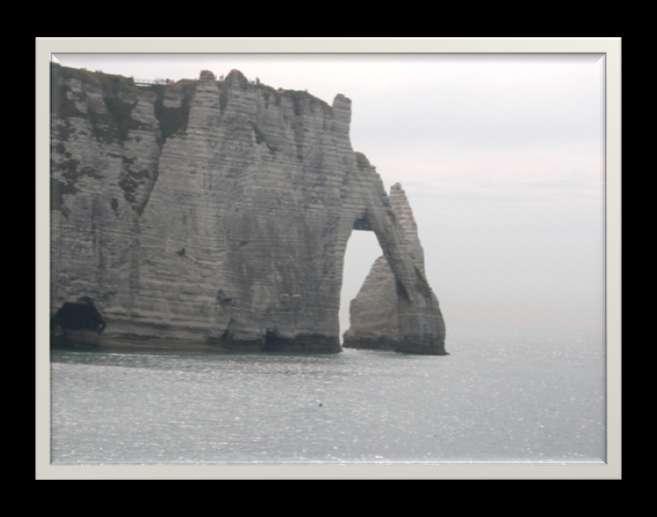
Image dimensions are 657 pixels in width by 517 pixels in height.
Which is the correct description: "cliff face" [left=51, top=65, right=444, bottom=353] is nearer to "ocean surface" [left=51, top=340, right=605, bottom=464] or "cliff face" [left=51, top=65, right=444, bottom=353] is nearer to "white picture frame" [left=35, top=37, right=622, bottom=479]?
"ocean surface" [left=51, top=340, right=605, bottom=464]

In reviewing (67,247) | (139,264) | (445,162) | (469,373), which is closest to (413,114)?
(445,162)

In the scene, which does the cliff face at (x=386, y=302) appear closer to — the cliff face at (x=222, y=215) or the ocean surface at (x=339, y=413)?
the cliff face at (x=222, y=215)

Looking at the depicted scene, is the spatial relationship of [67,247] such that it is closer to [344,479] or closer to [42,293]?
[42,293]

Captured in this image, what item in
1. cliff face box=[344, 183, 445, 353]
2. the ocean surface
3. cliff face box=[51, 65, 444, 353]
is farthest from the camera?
cliff face box=[51, 65, 444, 353]

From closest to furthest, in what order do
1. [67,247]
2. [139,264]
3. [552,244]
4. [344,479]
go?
[344,479] → [552,244] → [67,247] → [139,264]

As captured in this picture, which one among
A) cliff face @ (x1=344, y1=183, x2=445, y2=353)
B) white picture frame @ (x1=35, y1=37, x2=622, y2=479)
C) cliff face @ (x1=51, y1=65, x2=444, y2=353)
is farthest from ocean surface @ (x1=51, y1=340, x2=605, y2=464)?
cliff face @ (x1=51, y1=65, x2=444, y2=353)

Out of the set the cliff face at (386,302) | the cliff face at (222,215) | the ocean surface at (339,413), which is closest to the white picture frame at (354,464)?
the ocean surface at (339,413)

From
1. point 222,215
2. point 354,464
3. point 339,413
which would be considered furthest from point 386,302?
point 354,464
